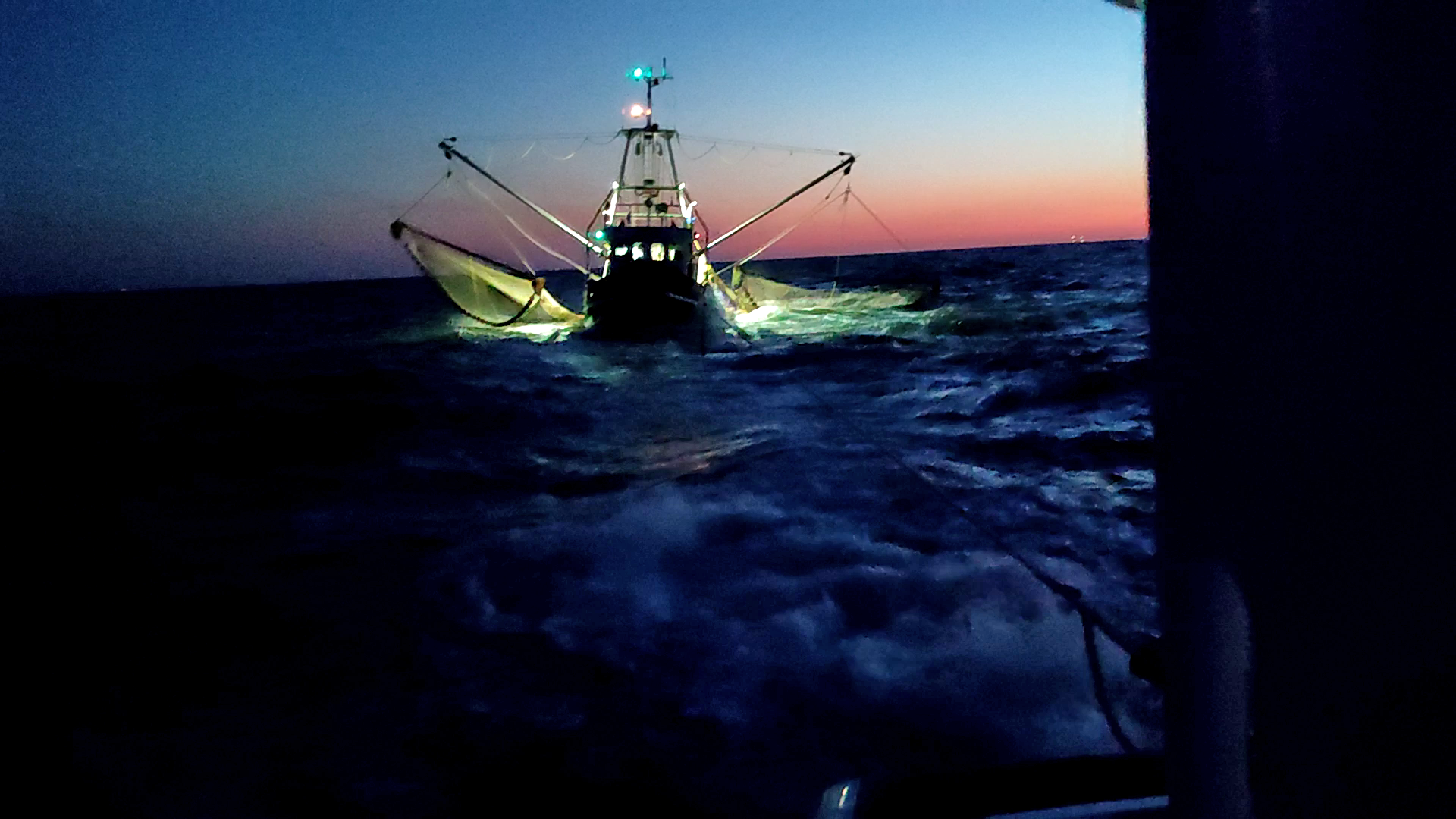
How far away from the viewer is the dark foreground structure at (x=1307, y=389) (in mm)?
708

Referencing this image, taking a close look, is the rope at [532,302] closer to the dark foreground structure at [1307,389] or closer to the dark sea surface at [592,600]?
the dark sea surface at [592,600]

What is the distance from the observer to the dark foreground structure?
71 cm

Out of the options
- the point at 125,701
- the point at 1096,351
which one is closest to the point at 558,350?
the point at 1096,351

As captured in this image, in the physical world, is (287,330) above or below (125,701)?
above

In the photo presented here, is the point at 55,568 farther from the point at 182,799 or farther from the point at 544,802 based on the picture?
the point at 544,802

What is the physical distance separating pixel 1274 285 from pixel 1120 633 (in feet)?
14.9

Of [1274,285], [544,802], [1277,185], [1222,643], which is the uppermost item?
[1277,185]

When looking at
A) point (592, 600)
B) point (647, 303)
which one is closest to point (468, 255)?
point (647, 303)

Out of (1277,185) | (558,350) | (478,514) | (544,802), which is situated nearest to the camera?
(1277,185)

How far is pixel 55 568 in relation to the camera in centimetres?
686

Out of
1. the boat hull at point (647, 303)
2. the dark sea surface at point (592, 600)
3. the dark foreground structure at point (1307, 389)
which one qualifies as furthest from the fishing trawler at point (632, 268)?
the dark foreground structure at point (1307, 389)

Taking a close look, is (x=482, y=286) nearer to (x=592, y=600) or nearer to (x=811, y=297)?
(x=592, y=600)

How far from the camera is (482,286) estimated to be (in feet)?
92.1

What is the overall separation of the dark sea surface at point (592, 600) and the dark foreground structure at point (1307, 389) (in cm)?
199
